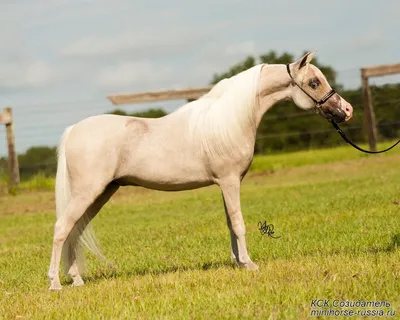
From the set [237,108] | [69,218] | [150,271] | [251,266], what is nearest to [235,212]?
[251,266]

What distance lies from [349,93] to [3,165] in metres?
12.1

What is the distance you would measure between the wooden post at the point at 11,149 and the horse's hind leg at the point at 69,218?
1206 cm

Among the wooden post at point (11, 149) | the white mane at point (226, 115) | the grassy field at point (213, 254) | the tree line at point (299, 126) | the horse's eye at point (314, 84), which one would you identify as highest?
the horse's eye at point (314, 84)

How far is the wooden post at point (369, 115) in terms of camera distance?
809 inches

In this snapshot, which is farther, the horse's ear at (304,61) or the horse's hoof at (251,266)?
the horse's ear at (304,61)

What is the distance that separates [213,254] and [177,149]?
5.82 feet

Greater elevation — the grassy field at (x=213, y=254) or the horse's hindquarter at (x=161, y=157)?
the horse's hindquarter at (x=161, y=157)

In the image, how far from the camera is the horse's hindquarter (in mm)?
7055

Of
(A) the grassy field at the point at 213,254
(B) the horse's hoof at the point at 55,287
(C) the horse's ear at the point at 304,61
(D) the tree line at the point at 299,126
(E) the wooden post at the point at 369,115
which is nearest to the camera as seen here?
(A) the grassy field at the point at 213,254

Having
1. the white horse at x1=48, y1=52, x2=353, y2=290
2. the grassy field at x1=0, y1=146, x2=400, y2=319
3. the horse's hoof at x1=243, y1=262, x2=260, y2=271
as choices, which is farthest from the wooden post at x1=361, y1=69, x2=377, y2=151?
the horse's hoof at x1=243, y1=262, x2=260, y2=271

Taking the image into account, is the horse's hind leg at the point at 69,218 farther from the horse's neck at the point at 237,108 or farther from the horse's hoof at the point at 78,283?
the horse's neck at the point at 237,108

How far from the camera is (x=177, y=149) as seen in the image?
279 inches

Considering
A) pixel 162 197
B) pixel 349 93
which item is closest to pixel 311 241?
pixel 162 197

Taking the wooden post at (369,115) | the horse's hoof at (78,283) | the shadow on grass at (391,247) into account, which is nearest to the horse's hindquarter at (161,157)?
the horse's hoof at (78,283)
